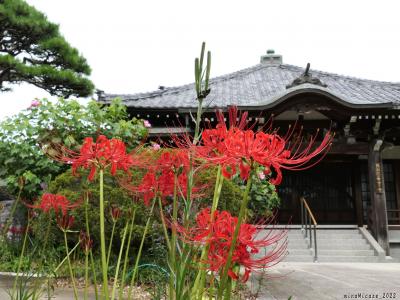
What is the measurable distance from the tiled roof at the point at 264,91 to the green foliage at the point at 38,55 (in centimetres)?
208

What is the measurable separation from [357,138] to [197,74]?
36.6 feet

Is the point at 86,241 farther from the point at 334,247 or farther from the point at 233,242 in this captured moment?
the point at 334,247

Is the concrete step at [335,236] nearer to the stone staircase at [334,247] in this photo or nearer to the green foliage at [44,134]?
the stone staircase at [334,247]

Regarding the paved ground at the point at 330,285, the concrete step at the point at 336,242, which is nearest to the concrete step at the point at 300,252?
the concrete step at the point at 336,242

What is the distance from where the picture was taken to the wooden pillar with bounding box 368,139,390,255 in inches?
411

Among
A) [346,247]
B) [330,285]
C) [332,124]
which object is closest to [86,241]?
[330,285]

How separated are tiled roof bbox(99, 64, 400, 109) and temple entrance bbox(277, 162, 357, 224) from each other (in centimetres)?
260

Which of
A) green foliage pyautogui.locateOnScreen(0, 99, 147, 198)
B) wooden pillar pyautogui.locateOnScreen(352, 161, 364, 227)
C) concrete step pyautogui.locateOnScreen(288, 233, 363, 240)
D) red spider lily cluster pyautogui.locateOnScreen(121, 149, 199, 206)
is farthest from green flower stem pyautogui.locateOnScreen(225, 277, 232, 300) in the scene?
wooden pillar pyautogui.locateOnScreen(352, 161, 364, 227)

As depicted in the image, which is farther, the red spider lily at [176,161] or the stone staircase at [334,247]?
the stone staircase at [334,247]

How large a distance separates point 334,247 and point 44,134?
26.0 feet

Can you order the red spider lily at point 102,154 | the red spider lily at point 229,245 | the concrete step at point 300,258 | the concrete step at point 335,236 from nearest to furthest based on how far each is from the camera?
the red spider lily at point 229,245 → the red spider lily at point 102,154 → the concrete step at point 300,258 → the concrete step at point 335,236

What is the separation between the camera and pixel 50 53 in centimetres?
1376

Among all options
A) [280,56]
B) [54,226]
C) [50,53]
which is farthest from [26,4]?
[280,56]

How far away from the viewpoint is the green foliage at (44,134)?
23.2 feet
